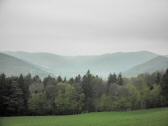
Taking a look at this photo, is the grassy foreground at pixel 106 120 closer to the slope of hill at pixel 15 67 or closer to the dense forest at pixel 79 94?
the dense forest at pixel 79 94

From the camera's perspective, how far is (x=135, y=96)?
5.12 m

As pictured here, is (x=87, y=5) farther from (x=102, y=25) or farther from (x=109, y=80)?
(x=109, y=80)

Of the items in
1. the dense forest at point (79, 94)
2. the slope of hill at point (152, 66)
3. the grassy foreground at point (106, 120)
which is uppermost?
the slope of hill at point (152, 66)

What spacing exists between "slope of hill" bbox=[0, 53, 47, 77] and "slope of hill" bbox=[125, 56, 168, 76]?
1.74 metres

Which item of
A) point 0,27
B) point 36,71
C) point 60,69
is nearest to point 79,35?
point 60,69

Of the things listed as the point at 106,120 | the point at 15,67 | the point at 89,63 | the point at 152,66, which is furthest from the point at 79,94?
the point at 152,66

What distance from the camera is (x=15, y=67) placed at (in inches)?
210

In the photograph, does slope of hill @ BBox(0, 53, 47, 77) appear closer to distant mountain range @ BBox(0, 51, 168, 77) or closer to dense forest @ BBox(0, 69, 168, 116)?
distant mountain range @ BBox(0, 51, 168, 77)

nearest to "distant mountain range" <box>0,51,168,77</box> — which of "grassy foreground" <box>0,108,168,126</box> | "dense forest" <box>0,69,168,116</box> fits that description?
"dense forest" <box>0,69,168,116</box>

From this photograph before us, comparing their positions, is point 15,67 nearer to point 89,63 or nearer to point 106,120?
point 89,63

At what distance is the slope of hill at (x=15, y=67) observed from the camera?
5.22 m

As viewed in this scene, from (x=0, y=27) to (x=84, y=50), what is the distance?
5.41 ft

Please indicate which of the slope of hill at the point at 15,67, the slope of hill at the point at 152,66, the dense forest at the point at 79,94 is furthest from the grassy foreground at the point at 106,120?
the slope of hill at the point at 15,67

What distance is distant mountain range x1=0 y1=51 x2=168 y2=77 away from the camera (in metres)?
5.10
